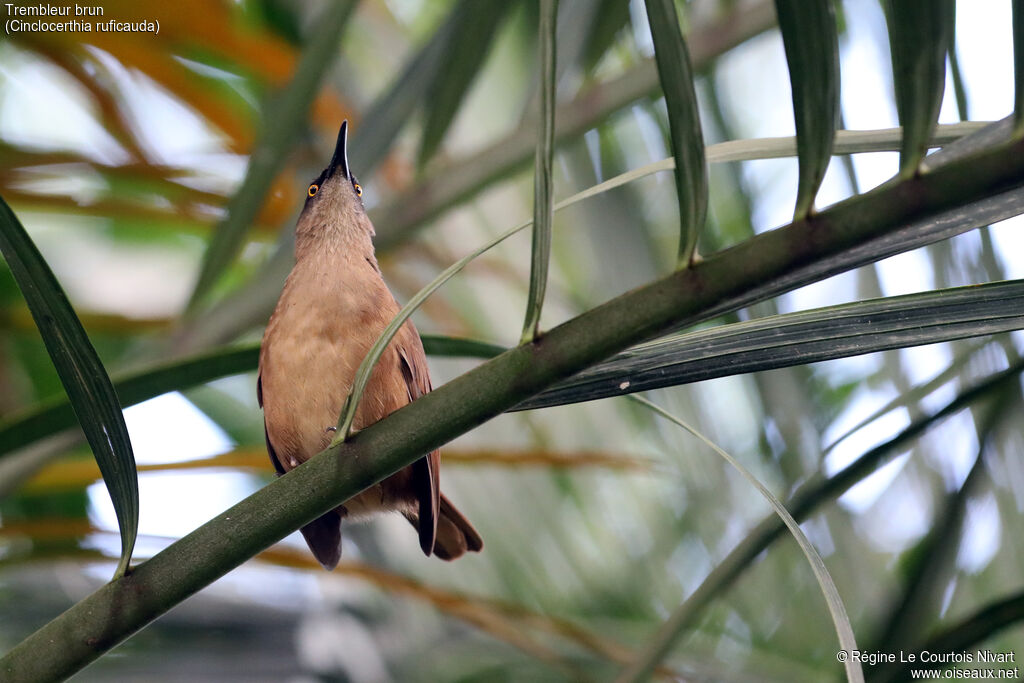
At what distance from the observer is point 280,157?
1766 millimetres

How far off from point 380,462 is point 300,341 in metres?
0.77

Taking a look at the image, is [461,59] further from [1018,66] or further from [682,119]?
[1018,66]

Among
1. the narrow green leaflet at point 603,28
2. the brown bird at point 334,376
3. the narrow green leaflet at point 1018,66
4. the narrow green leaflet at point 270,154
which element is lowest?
the narrow green leaflet at point 1018,66

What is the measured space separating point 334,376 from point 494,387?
2.63 feet

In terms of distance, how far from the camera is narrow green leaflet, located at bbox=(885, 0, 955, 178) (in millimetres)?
762

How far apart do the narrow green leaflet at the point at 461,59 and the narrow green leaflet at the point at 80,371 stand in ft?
3.04

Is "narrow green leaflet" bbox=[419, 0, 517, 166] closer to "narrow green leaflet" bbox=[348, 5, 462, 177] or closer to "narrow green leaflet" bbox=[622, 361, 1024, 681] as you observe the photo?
"narrow green leaflet" bbox=[348, 5, 462, 177]

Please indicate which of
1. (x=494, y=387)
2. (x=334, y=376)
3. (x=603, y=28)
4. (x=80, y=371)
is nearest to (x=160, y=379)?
(x=80, y=371)

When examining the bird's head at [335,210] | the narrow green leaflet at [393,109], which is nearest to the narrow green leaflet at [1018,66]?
the narrow green leaflet at [393,109]

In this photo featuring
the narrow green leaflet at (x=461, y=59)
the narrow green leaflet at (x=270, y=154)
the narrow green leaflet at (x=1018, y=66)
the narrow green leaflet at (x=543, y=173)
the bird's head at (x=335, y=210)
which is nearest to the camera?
the narrow green leaflet at (x=1018, y=66)

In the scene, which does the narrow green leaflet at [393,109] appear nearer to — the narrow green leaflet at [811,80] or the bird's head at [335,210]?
the bird's head at [335,210]

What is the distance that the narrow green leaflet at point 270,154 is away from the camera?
1.73m

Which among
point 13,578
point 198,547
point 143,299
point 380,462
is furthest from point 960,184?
point 143,299

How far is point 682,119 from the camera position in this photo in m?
0.83
